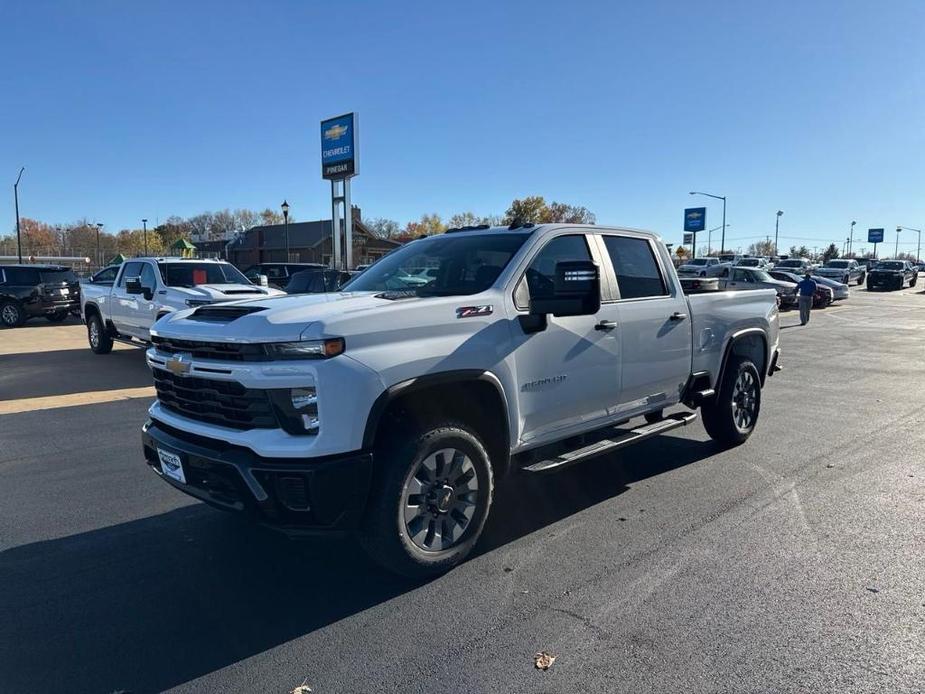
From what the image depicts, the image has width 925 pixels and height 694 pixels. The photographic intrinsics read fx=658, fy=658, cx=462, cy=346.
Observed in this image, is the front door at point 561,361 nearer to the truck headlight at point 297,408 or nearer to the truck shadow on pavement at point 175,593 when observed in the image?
the truck shadow on pavement at point 175,593

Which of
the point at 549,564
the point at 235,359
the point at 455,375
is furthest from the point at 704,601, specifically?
the point at 235,359

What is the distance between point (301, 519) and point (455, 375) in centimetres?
110

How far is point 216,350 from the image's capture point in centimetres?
348

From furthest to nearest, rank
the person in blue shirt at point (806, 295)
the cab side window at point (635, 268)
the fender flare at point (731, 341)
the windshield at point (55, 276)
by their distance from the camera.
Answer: the person in blue shirt at point (806, 295)
the windshield at point (55, 276)
the fender flare at point (731, 341)
the cab side window at point (635, 268)

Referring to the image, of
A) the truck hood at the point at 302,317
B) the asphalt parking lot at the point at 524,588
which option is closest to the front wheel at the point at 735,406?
the asphalt parking lot at the point at 524,588

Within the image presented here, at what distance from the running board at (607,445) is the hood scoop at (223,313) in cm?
194

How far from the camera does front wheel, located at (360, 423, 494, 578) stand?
3432 mm

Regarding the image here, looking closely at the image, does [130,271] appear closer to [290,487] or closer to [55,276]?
[55,276]

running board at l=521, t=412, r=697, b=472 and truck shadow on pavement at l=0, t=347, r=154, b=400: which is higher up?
running board at l=521, t=412, r=697, b=472

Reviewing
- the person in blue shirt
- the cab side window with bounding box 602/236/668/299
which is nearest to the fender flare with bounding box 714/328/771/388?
the cab side window with bounding box 602/236/668/299

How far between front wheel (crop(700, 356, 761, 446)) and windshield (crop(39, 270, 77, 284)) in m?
19.2

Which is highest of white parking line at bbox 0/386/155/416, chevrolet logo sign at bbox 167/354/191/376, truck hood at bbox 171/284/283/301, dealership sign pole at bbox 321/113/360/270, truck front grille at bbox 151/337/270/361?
dealership sign pole at bbox 321/113/360/270

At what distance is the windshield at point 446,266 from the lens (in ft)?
14.1

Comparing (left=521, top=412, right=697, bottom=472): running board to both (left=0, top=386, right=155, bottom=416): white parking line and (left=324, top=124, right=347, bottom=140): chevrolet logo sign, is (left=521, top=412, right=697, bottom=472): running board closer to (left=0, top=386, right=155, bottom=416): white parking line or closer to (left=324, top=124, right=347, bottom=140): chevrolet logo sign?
(left=0, top=386, right=155, bottom=416): white parking line
